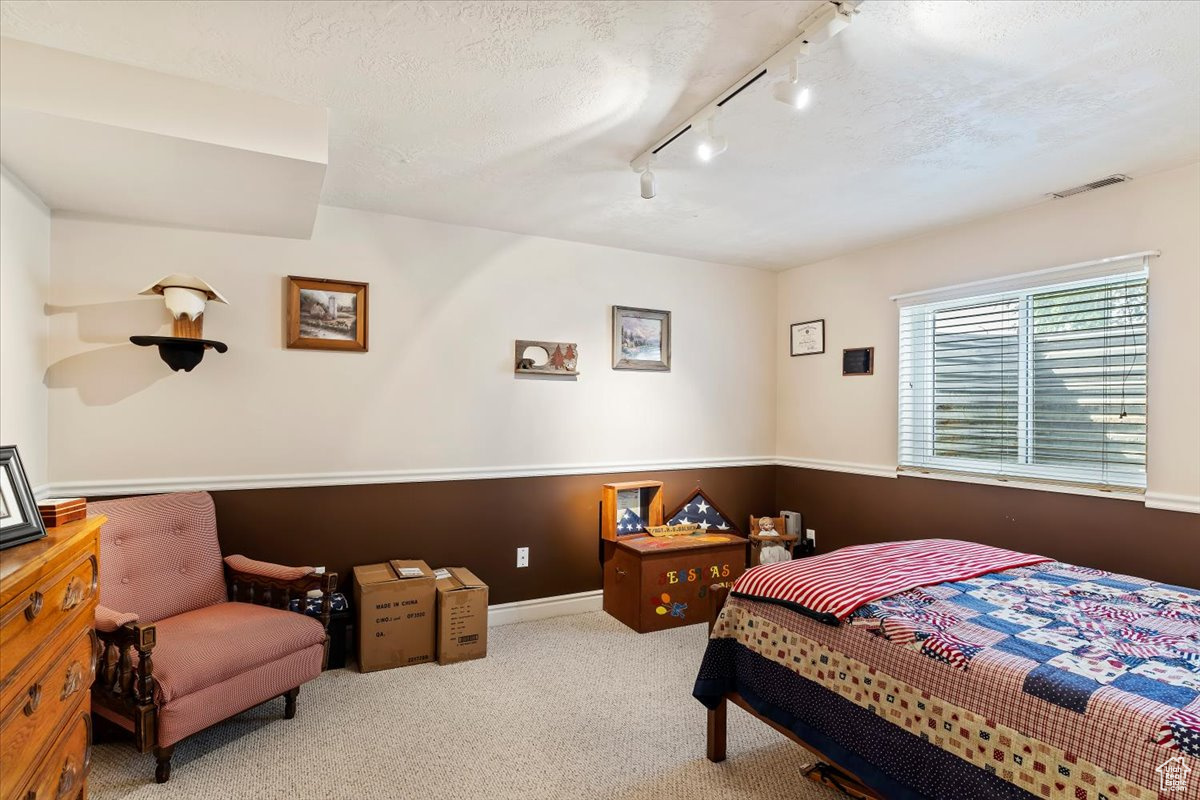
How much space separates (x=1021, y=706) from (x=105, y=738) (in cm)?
320

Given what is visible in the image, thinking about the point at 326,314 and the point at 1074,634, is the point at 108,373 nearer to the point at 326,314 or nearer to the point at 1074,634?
the point at 326,314

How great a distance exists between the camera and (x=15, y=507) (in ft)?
4.92

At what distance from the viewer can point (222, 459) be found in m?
3.07

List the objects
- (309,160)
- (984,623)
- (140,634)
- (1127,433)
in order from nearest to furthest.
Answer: (984,623)
(140,634)
(309,160)
(1127,433)

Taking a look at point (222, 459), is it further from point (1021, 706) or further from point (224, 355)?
point (1021, 706)

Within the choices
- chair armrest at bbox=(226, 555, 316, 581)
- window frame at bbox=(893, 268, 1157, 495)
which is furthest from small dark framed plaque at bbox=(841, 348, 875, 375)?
chair armrest at bbox=(226, 555, 316, 581)

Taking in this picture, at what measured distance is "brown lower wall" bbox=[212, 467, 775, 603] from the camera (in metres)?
3.18

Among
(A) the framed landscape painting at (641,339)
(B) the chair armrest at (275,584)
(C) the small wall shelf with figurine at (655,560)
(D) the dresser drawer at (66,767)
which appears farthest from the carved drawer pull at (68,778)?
(A) the framed landscape painting at (641,339)

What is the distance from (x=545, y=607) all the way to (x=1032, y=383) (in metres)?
3.12

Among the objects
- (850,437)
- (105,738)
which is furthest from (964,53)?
(105,738)

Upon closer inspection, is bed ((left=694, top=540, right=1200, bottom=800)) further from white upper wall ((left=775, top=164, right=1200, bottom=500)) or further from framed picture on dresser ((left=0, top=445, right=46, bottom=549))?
framed picture on dresser ((left=0, top=445, right=46, bottom=549))

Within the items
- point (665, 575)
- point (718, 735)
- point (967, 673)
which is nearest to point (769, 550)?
point (665, 575)

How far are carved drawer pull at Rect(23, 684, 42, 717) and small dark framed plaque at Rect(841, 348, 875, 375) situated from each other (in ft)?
13.8

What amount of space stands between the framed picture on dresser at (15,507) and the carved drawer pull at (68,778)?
0.63 meters
